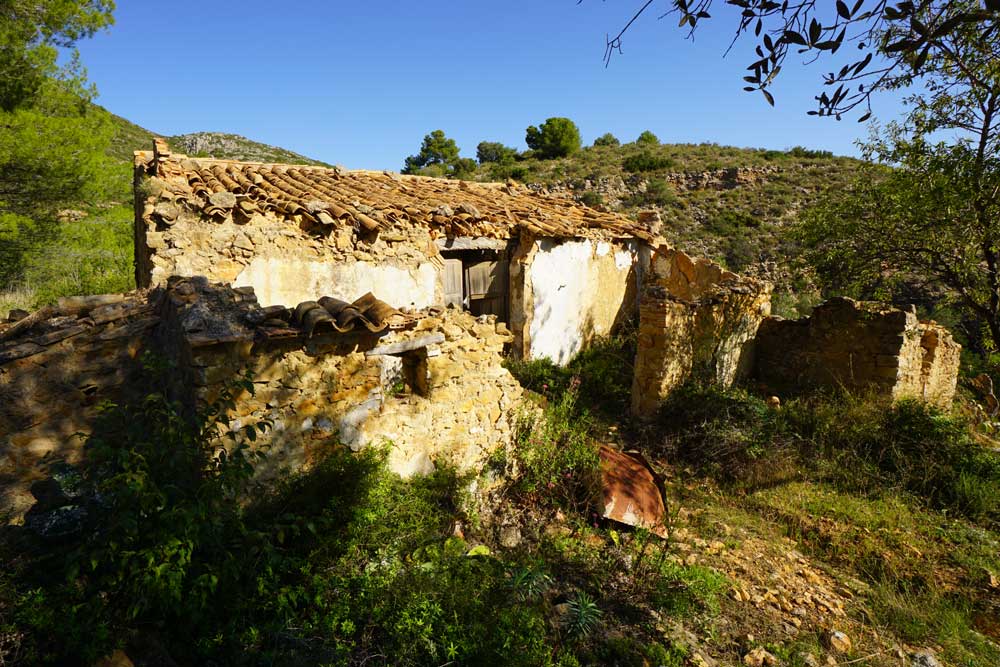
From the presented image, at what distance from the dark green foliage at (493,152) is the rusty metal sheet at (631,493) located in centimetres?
3386

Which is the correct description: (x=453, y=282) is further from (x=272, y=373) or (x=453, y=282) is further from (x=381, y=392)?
(x=272, y=373)

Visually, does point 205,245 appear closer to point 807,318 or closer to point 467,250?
point 467,250

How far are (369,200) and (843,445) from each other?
7810mm

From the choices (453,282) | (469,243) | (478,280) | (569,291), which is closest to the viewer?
(469,243)

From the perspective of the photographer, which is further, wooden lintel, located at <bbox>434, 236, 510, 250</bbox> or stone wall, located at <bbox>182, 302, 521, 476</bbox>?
wooden lintel, located at <bbox>434, 236, 510, 250</bbox>

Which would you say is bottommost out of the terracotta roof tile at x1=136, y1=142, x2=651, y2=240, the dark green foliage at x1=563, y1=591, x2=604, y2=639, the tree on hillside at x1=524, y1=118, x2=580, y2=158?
the dark green foliage at x1=563, y1=591, x2=604, y2=639

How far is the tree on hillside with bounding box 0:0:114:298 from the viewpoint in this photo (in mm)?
9695

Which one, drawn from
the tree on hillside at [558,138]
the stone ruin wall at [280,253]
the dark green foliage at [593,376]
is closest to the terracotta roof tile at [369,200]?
the stone ruin wall at [280,253]

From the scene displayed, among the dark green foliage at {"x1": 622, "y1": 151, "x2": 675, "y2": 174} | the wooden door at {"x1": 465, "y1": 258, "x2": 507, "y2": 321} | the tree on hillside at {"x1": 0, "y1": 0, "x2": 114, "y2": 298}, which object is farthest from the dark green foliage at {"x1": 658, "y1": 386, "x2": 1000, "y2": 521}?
the dark green foliage at {"x1": 622, "y1": 151, "x2": 675, "y2": 174}

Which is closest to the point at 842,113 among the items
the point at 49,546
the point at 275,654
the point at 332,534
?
the point at 332,534

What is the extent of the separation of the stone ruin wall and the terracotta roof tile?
0.14 metres

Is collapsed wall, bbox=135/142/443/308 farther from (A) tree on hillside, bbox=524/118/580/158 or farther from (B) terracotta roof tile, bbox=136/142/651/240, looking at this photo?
(A) tree on hillside, bbox=524/118/580/158

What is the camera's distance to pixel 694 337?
7484mm

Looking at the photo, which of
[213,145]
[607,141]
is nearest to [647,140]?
[607,141]
